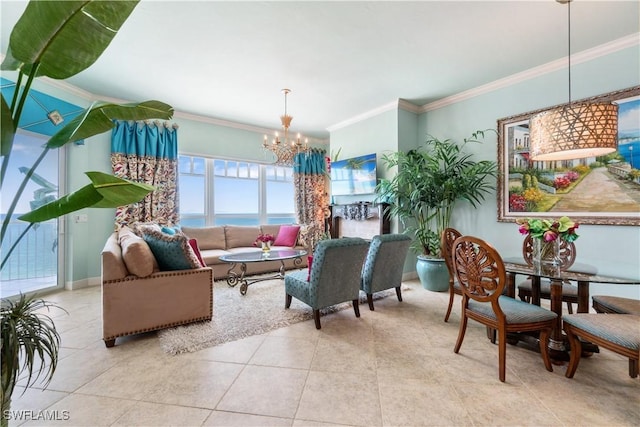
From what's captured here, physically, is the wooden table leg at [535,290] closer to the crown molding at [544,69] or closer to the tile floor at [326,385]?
the tile floor at [326,385]

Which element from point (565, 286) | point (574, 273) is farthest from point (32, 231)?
point (565, 286)

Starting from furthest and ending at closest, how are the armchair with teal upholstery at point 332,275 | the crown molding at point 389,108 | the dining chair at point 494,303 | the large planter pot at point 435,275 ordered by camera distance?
the crown molding at point 389,108 → the large planter pot at point 435,275 → the armchair with teal upholstery at point 332,275 → the dining chair at point 494,303

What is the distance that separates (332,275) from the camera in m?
2.60

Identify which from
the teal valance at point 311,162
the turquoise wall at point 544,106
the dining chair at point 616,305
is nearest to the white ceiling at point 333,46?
the turquoise wall at point 544,106

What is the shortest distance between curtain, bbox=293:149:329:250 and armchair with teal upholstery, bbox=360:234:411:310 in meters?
2.78

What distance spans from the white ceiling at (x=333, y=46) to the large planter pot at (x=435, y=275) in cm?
251

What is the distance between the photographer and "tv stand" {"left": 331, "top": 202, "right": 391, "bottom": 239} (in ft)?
14.7

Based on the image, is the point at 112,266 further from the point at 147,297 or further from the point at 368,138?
the point at 368,138

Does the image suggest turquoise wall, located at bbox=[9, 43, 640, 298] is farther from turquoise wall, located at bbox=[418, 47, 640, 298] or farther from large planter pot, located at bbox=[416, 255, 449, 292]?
large planter pot, located at bbox=[416, 255, 449, 292]

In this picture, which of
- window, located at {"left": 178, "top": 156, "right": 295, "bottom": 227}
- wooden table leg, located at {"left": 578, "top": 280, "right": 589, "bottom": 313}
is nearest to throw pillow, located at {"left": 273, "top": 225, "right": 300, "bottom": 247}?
window, located at {"left": 178, "top": 156, "right": 295, "bottom": 227}

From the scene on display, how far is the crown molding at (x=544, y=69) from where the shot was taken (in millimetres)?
2781

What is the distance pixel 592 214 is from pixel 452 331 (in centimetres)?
212

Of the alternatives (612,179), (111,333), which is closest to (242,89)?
(111,333)

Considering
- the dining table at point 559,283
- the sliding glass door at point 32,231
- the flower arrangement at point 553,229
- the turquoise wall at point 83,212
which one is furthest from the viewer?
the turquoise wall at point 83,212
